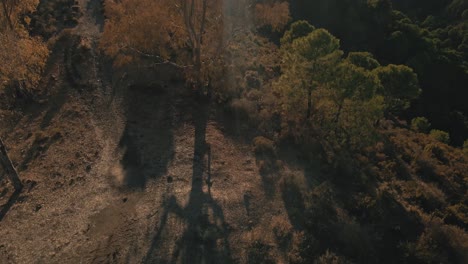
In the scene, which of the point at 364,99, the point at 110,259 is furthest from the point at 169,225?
the point at 364,99

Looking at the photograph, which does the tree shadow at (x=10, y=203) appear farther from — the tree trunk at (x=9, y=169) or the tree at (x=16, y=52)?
the tree at (x=16, y=52)

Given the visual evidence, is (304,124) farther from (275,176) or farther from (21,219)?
(21,219)

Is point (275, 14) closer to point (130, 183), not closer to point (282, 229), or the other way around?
point (130, 183)

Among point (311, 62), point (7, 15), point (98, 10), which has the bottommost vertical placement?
point (311, 62)

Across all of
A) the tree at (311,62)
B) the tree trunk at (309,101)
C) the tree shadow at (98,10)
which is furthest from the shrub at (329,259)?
the tree shadow at (98,10)

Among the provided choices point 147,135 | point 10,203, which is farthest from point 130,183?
point 10,203
